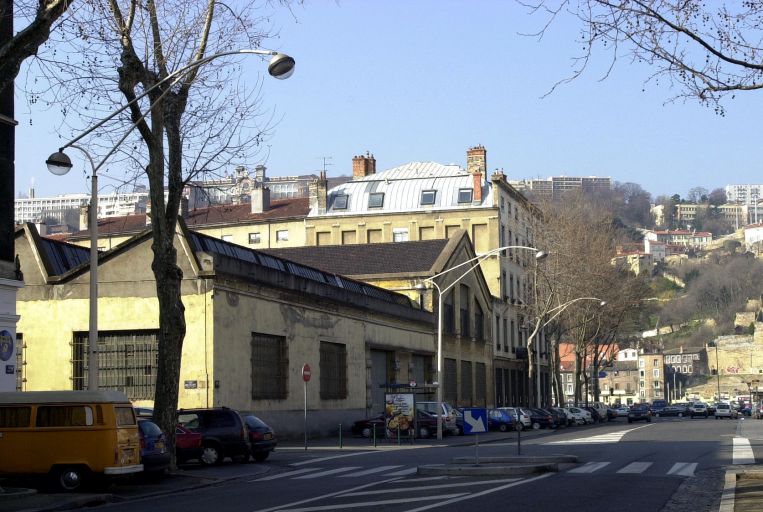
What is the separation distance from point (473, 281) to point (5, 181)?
49.1m

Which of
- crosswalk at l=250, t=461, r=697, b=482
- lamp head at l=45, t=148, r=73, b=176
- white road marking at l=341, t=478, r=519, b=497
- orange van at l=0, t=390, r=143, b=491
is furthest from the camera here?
crosswalk at l=250, t=461, r=697, b=482

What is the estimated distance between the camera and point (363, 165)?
310 ft

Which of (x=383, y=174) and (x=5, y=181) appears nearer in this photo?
(x=5, y=181)

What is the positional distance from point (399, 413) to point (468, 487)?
22976 millimetres

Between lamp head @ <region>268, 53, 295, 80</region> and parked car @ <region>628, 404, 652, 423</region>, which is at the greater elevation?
lamp head @ <region>268, 53, 295, 80</region>

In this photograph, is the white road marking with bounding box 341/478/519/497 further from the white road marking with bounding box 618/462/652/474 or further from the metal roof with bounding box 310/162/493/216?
the metal roof with bounding box 310/162/493/216

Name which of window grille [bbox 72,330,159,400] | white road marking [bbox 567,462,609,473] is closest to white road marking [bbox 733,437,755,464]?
white road marking [bbox 567,462,609,473]

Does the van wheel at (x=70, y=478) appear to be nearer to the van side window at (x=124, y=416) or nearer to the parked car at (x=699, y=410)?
the van side window at (x=124, y=416)

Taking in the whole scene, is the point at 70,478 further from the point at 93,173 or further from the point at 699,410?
the point at 699,410

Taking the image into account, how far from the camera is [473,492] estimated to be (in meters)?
20.5

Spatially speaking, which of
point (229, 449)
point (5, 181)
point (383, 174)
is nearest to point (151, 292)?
point (229, 449)

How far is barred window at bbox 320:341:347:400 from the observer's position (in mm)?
48031

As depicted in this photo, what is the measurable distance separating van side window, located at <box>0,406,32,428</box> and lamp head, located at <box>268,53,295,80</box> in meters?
7.88

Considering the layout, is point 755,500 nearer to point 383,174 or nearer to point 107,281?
point 107,281
